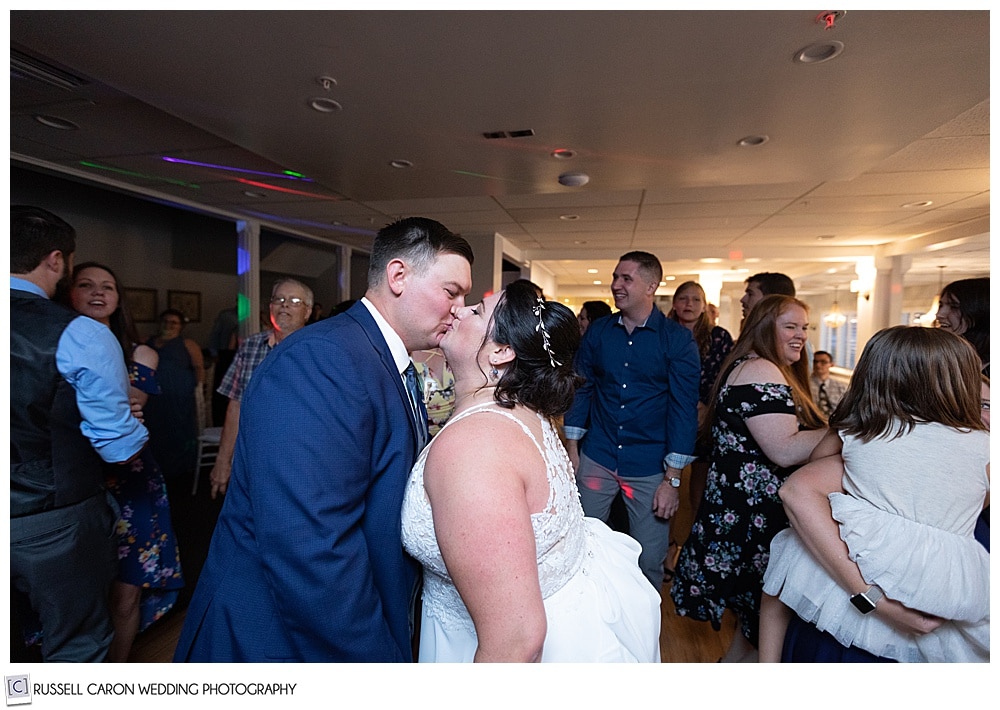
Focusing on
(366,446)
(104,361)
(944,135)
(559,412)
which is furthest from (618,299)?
(944,135)

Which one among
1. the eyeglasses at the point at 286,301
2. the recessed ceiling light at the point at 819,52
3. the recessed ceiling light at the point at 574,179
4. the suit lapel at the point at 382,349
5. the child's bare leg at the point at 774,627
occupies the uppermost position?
the recessed ceiling light at the point at 574,179

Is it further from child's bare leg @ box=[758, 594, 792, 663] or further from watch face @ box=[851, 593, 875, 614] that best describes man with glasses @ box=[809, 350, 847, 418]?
watch face @ box=[851, 593, 875, 614]

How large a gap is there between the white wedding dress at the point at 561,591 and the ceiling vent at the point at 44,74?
2095mm

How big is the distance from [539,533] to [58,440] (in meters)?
1.30

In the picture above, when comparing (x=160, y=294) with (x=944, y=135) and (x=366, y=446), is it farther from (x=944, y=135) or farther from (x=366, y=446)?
(x=944, y=135)

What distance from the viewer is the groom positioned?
777mm

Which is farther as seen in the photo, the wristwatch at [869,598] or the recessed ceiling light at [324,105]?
the recessed ceiling light at [324,105]

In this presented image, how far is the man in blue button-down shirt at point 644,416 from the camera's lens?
2.10 metres

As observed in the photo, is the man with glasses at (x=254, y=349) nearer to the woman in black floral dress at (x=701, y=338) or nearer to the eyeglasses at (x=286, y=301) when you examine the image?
the eyeglasses at (x=286, y=301)

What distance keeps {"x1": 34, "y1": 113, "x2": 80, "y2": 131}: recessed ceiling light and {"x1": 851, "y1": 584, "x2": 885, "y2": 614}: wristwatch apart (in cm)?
361

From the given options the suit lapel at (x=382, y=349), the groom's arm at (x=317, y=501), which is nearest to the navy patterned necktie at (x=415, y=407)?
the suit lapel at (x=382, y=349)
